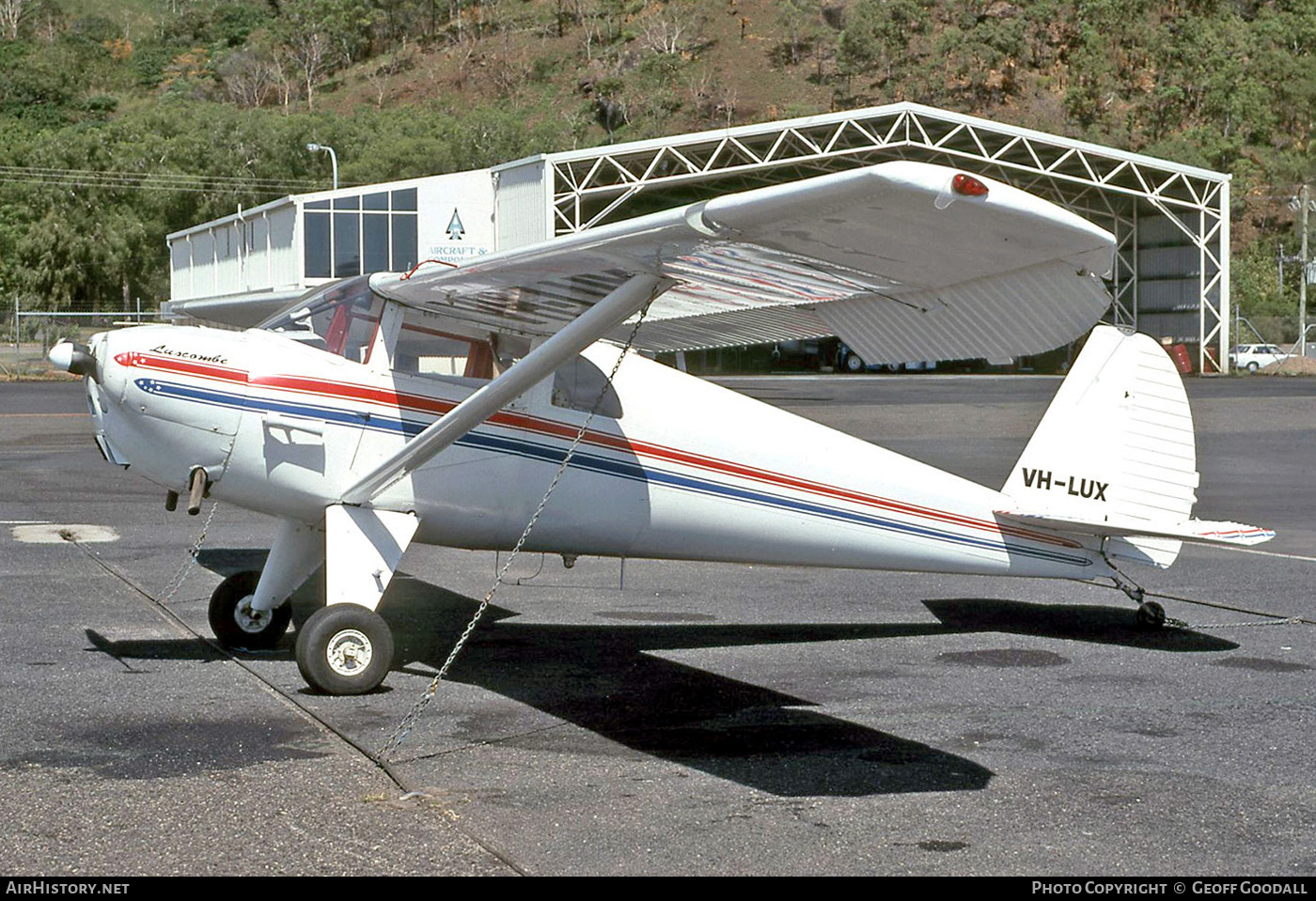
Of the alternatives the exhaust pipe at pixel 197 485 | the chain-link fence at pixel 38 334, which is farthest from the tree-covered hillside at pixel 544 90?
the exhaust pipe at pixel 197 485

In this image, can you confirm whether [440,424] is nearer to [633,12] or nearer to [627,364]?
[627,364]

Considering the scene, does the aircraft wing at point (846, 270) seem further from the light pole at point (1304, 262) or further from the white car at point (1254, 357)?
the light pole at point (1304, 262)

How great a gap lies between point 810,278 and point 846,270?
402mm

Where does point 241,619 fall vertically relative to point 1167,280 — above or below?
below

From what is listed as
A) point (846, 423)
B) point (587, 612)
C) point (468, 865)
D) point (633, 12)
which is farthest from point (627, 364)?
point (633, 12)

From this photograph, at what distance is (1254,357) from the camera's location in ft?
189

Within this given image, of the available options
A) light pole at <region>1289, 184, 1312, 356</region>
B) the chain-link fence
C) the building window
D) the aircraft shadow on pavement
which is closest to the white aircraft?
the aircraft shadow on pavement

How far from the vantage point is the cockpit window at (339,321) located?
8.23 meters

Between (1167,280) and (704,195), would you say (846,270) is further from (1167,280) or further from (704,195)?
(1167,280)

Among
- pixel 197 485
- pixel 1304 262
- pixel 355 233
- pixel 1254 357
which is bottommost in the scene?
pixel 197 485

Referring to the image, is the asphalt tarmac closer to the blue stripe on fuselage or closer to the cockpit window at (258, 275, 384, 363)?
the blue stripe on fuselage

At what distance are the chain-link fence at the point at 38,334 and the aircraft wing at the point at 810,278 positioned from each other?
40363 millimetres

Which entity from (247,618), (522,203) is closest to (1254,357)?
(522,203)

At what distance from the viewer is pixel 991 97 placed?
95.9 m
